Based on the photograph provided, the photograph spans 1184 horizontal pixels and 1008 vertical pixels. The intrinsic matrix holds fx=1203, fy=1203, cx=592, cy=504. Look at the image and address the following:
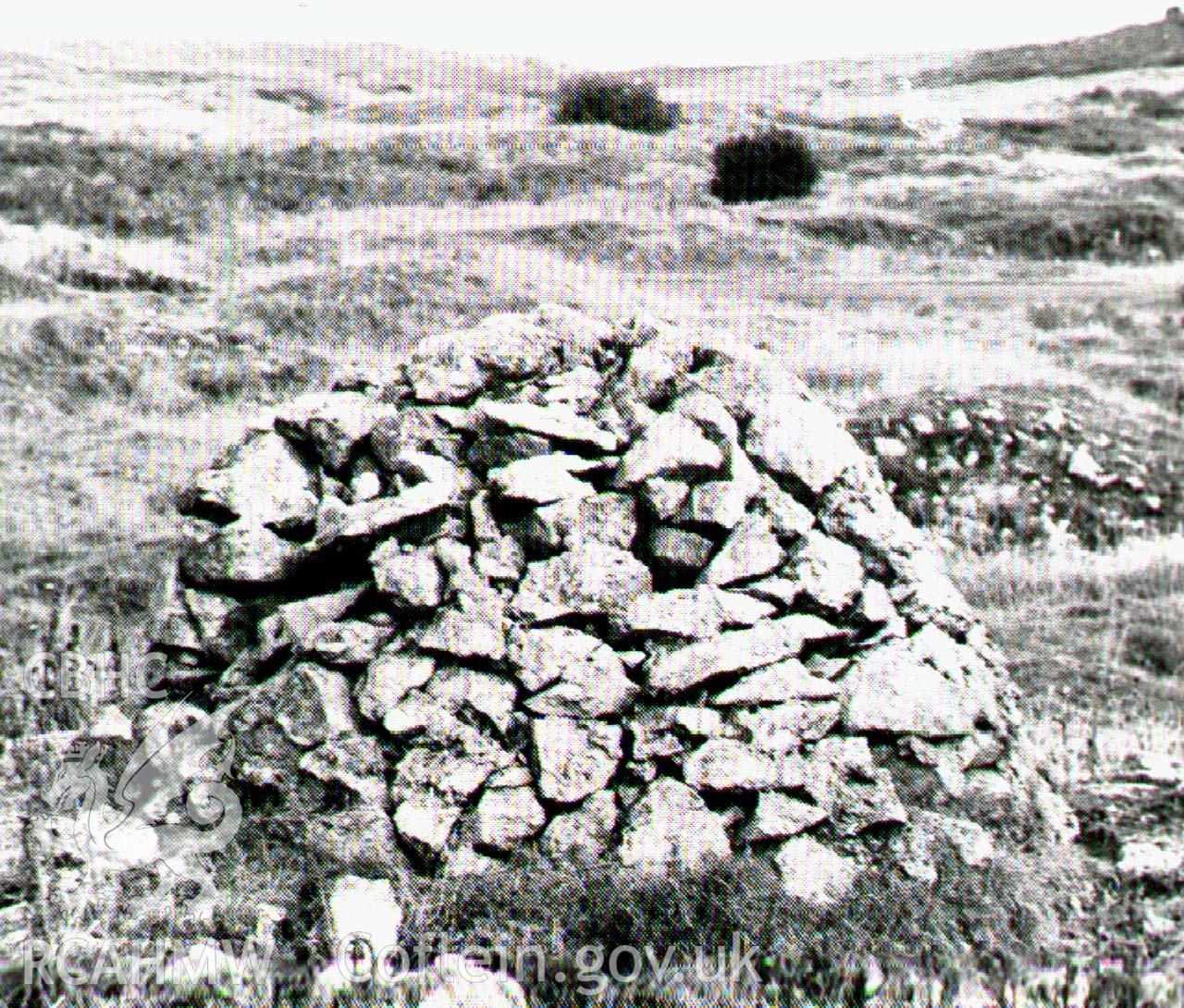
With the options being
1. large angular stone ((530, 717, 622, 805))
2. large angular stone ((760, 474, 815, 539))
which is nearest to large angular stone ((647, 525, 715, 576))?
large angular stone ((760, 474, 815, 539))

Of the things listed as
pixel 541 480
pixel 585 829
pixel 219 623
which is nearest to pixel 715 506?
pixel 541 480

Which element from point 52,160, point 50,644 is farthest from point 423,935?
point 52,160

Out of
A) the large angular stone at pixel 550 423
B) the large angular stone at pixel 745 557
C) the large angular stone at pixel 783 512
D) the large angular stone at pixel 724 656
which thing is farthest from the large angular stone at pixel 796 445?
the large angular stone at pixel 724 656

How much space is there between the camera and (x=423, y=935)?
5188mm

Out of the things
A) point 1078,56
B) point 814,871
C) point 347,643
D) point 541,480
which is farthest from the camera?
point 1078,56

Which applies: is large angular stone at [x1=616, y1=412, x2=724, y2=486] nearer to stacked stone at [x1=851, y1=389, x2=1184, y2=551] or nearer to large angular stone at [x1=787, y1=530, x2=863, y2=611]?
large angular stone at [x1=787, y1=530, x2=863, y2=611]

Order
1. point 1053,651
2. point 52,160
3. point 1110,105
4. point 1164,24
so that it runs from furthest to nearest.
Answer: point 1110,105 < point 1164,24 < point 52,160 < point 1053,651

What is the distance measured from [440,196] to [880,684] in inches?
356

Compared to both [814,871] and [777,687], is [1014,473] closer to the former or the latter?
[777,687]

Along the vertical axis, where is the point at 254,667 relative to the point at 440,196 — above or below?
below

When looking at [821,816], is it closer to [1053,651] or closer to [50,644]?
[1053,651]

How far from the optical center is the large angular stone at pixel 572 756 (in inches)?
220

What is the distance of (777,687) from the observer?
5.87m

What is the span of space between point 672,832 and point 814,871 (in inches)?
26.2
